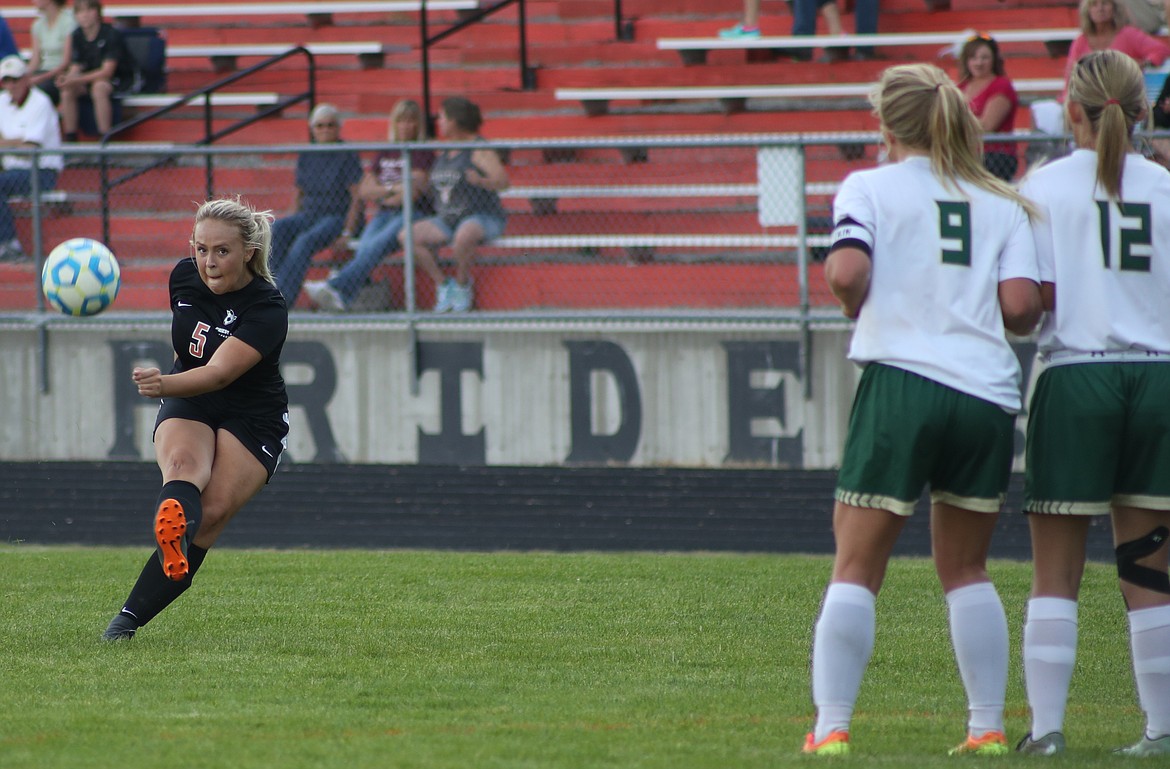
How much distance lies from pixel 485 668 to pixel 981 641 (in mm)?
2143

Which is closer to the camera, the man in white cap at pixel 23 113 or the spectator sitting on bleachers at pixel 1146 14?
the spectator sitting on bleachers at pixel 1146 14

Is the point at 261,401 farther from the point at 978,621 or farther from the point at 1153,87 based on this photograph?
the point at 1153,87

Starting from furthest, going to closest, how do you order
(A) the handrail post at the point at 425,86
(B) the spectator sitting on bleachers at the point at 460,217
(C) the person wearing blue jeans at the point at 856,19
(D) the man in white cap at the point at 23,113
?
1. (A) the handrail post at the point at 425,86
2. (C) the person wearing blue jeans at the point at 856,19
3. (D) the man in white cap at the point at 23,113
4. (B) the spectator sitting on bleachers at the point at 460,217

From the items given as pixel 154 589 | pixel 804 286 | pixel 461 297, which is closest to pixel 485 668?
pixel 154 589

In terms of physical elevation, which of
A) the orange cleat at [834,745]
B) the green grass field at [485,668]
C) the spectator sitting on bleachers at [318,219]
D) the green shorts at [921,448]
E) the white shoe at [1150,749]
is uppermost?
the spectator sitting on bleachers at [318,219]

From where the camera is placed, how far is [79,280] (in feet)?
24.9

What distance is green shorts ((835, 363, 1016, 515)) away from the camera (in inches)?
159

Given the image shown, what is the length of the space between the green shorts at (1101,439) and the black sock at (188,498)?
3.04 m

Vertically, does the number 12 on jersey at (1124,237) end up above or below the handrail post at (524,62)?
below

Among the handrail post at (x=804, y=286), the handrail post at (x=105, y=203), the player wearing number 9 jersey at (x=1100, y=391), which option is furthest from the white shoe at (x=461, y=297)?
the player wearing number 9 jersey at (x=1100, y=391)

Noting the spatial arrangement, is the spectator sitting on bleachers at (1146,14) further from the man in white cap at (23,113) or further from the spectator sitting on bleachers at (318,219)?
the man in white cap at (23,113)

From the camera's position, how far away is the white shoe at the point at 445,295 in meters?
11.4

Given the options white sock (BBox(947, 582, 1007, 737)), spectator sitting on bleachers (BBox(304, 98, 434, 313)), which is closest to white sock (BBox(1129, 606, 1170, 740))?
white sock (BBox(947, 582, 1007, 737))

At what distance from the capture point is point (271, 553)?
912 cm
